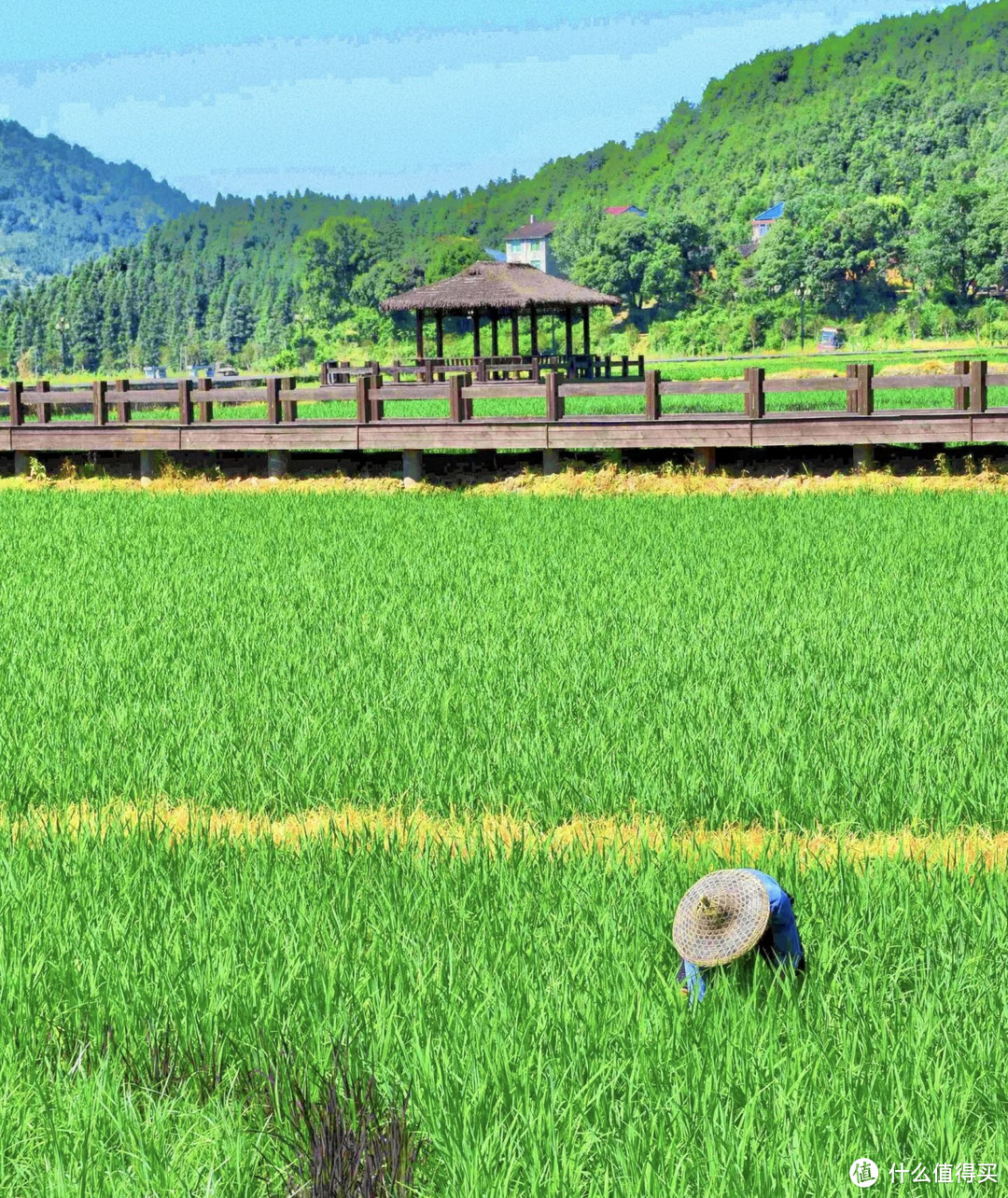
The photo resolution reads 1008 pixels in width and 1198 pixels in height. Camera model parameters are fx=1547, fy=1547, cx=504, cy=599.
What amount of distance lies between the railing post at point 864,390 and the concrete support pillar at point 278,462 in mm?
8046

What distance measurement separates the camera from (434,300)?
4959 centimetres

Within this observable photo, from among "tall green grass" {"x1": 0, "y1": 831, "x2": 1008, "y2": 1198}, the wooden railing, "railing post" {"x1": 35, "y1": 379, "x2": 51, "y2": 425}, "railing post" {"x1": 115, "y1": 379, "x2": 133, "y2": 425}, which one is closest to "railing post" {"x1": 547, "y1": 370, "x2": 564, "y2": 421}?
"railing post" {"x1": 115, "y1": 379, "x2": 133, "y2": 425}

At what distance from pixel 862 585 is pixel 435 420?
10.2 m

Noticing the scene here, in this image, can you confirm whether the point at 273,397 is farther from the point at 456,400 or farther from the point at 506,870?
the point at 506,870

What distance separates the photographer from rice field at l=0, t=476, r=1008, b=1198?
3.34 metres

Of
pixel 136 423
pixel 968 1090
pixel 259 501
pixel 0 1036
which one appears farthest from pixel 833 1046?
pixel 136 423

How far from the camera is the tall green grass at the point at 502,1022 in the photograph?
3.19 metres

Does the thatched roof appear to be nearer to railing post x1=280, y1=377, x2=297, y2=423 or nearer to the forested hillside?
railing post x1=280, y1=377, x2=297, y2=423

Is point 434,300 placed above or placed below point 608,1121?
above

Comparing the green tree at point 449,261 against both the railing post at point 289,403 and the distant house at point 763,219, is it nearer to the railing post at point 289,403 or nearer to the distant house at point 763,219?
the distant house at point 763,219

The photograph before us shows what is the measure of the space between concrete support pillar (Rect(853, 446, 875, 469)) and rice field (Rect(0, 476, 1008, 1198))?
268 inches

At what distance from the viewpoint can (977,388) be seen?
1938 cm

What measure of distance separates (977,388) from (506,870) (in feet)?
51.6

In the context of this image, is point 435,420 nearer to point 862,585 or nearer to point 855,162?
point 862,585
